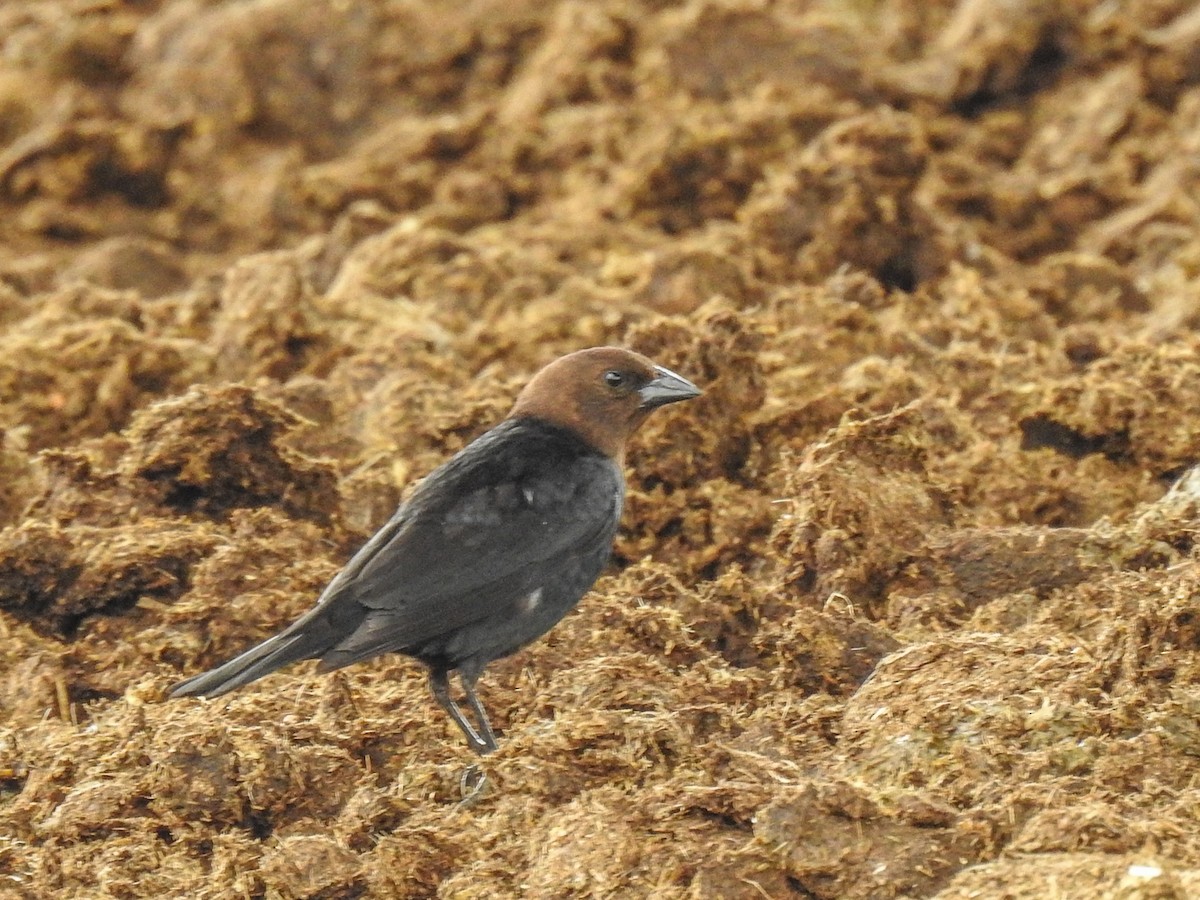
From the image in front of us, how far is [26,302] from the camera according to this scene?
10.0 meters

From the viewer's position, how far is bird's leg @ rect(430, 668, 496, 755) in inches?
226

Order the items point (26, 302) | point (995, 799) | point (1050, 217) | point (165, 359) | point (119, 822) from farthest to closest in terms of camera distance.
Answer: point (1050, 217)
point (26, 302)
point (165, 359)
point (119, 822)
point (995, 799)

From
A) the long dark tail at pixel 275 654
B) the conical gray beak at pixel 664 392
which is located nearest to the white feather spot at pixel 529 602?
the long dark tail at pixel 275 654

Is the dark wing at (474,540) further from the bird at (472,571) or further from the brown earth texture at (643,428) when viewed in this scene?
the brown earth texture at (643,428)

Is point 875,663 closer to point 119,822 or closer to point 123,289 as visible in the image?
A: point 119,822

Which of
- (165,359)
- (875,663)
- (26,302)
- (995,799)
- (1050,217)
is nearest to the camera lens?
(995,799)

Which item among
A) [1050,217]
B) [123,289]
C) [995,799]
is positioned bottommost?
[123,289]

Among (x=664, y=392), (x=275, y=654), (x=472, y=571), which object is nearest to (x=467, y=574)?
(x=472, y=571)

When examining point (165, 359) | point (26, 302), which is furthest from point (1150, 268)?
point (26, 302)

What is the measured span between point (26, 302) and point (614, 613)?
4.74 meters

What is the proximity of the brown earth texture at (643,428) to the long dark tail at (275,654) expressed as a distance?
11cm

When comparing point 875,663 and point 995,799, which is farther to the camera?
point 875,663

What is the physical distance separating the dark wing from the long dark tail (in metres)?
0.05

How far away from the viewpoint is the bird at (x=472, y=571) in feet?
18.7
